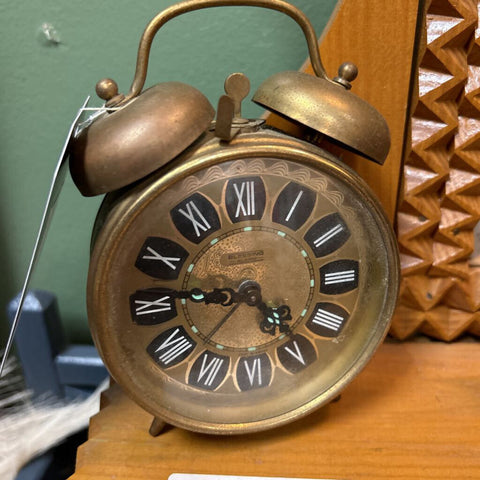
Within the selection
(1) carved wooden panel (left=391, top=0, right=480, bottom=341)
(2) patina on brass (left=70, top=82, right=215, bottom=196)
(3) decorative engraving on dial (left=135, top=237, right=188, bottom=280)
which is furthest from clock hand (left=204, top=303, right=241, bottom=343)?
(1) carved wooden panel (left=391, top=0, right=480, bottom=341)

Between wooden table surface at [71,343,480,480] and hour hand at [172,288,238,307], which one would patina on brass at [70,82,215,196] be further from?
wooden table surface at [71,343,480,480]

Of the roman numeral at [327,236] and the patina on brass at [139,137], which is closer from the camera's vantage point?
the patina on brass at [139,137]

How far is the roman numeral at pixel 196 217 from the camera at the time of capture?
75 cm

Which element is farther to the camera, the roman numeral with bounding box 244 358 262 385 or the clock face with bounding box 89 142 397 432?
the roman numeral with bounding box 244 358 262 385

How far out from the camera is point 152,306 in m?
0.79

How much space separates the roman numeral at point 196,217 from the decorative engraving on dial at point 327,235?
0.53 feet

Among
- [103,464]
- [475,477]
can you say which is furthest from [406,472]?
[103,464]

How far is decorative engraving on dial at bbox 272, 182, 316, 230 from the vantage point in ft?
2.56

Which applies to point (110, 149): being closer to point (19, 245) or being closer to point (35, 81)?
point (35, 81)

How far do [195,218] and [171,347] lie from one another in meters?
0.22

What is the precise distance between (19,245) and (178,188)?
1.99 feet

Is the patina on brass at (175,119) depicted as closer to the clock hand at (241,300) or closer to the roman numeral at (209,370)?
the clock hand at (241,300)

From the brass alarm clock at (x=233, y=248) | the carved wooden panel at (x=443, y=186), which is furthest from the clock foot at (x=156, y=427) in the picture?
the carved wooden panel at (x=443, y=186)

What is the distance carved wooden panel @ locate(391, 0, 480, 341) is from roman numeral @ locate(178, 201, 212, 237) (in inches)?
17.3
